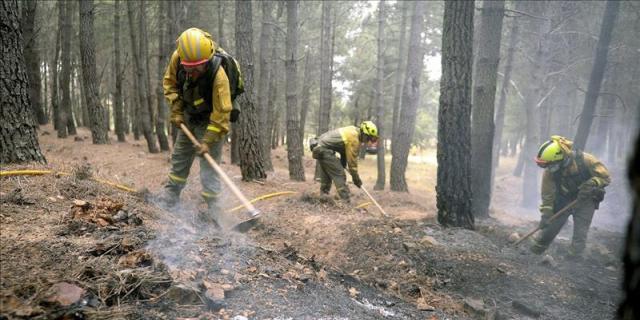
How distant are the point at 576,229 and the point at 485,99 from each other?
10.1 feet

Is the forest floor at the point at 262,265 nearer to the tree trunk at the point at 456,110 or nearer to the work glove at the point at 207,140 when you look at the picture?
the tree trunk at the point at 456,110

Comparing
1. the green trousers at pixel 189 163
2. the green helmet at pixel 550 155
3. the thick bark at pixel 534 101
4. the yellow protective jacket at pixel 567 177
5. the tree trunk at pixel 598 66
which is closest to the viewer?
the green trousers at pixel 189 163

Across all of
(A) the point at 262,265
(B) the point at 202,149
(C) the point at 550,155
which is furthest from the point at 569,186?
(B) the point at 202,149

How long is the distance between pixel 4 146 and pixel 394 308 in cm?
467

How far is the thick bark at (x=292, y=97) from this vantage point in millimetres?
10625

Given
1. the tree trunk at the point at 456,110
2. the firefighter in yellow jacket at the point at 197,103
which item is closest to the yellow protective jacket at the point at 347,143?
the tree trunk at the point at 456,110

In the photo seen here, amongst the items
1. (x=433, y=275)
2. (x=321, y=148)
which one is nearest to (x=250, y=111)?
(x=321, y=148)

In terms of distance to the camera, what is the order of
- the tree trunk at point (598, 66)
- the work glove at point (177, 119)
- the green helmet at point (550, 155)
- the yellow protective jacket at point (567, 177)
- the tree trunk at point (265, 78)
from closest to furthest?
1. the work glove at point (177, 119)
2. the green helmet at point (550, 155)
3. the yellow protective jacket at point (567, 177)
4. the tree trunk at point (598, 66)
5. the tree trunk at point (265, 78)

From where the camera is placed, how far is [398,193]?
40.4 feet

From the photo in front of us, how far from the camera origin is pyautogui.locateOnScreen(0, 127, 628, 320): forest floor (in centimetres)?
261

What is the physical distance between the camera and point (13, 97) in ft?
15.4

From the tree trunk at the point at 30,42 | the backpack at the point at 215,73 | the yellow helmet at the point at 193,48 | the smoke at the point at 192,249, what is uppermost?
the tree trunk at the point at 30,42

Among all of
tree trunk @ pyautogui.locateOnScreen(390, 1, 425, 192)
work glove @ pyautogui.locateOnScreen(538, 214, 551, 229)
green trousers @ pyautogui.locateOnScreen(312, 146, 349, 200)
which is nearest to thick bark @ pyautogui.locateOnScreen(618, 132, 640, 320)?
work glove @ pyautogui.locateOnScreen(538, 214, 551, 229)

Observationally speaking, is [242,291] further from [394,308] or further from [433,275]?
[433,275]
